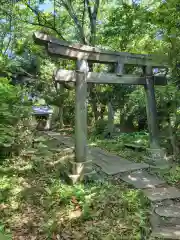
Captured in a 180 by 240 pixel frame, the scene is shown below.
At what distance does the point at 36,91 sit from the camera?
→ 41.5 feet

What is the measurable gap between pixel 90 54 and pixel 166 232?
3513 mm

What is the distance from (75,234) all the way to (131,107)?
24.1 ft

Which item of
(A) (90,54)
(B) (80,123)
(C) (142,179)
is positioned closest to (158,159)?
(C) (142,179)

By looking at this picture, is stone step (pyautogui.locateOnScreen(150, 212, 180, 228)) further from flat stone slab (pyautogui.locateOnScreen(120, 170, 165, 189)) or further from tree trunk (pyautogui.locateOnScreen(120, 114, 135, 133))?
tree trunk (pyautogui.locateOnScreen(120, 114, 135, 133))

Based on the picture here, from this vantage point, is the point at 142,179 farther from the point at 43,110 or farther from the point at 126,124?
the point at 43,110

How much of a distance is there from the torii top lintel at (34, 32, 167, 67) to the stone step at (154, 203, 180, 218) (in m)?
3.18

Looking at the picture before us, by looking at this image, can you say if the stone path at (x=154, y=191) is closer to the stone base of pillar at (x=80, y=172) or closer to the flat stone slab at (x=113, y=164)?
the flat stone slab at (x=113, y=164)

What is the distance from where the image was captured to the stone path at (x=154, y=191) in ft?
9.16

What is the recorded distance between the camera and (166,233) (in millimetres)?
2658

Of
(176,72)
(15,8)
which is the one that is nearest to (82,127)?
(176,72)

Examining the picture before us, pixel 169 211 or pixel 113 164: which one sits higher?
pixel 113 164

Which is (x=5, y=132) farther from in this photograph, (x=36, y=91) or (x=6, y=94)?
(x=36, y=91)

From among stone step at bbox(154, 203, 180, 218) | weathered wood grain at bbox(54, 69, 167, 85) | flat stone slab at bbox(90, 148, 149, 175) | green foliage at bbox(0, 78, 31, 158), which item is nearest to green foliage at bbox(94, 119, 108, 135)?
flat stone slab at bbox(90, 148, 149, 175)

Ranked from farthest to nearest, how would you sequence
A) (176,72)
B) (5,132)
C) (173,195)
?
(176,72) → (5,132) → (173,195)
